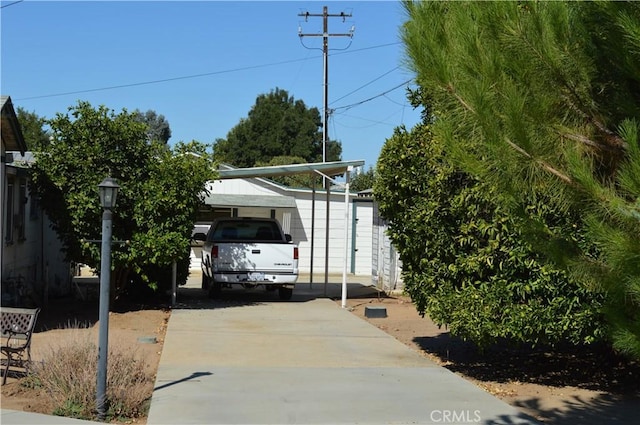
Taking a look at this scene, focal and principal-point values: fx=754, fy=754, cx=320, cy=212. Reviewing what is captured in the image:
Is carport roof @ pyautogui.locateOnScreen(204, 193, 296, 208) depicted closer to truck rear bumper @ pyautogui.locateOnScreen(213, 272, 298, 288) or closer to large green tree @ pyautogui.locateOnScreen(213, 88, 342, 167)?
truck rear bumper @ pyautogui.locateOnScreen(213, 272, 298, 288)

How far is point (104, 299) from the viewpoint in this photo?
283 inches

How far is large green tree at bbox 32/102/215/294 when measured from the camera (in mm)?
13297

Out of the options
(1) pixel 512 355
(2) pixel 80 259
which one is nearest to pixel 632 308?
(1) pixel 512 355

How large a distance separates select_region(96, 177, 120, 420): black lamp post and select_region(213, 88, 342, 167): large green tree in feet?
156

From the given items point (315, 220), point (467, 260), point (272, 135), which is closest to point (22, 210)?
point (467, 260)

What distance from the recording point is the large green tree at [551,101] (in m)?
4.55

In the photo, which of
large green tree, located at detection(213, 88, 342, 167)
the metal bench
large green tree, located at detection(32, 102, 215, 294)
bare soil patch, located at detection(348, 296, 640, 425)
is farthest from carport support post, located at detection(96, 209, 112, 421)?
large green tree, located at detection(213, 88, 342, 167)

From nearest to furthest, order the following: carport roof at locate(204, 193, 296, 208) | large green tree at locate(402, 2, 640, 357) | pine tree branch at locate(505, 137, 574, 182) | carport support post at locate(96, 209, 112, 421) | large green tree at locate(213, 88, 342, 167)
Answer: large green tree at locate(402, 2, 640, 357), pine tree branch at locate(505, 137, 574, 182), carport support post at locate(96, 209, 112, 421), carport roof at locate(204, 193, 296, 208), large green tree at locate(213, 88, 342, 167)

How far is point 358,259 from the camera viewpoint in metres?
26.0

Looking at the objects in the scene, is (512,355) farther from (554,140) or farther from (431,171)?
(554,140)

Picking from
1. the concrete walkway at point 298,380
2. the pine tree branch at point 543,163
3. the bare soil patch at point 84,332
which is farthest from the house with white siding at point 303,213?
the pine tree branch at point 543,163

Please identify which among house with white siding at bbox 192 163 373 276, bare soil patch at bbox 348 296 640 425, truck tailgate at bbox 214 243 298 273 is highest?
house with white siding at bbox 192 163 373 276

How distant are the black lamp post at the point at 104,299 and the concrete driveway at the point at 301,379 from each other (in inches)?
19.7

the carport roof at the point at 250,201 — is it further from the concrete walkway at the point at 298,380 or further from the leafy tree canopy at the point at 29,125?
the leafy tree canopy at the point at 29,125
